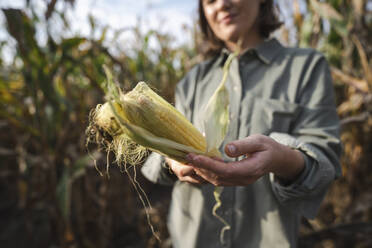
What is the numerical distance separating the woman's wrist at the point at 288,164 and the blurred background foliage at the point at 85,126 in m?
0.48

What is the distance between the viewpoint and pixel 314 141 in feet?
2.26

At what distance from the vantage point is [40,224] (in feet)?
6.32

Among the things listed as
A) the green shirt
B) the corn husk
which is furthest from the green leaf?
the green shirt

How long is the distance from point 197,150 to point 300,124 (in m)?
0.39

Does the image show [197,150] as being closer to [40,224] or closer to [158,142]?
[158,142]

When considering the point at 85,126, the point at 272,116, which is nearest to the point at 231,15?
the point at 272,116

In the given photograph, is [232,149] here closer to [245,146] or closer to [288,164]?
[245,146]

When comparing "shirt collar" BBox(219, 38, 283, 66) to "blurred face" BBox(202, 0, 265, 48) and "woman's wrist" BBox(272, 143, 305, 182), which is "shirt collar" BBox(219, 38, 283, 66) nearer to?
"blurred face" BBox(202, 0, 265, 48)

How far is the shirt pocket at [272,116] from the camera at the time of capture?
2.46ft

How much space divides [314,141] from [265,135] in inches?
5.2

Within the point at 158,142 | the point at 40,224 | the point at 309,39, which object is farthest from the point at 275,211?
the point at 40,224

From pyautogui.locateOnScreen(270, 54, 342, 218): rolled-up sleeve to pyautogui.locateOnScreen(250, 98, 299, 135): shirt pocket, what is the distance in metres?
0.03

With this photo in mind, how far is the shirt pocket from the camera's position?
0.75 meters

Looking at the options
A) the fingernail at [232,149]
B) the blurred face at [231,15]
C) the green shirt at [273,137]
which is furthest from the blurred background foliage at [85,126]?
the fingernail at [232,149]
